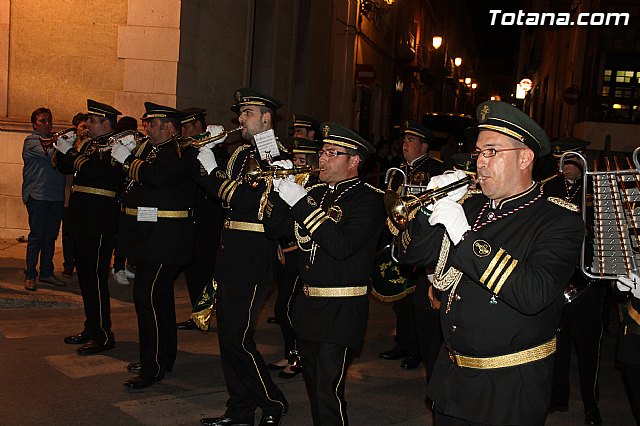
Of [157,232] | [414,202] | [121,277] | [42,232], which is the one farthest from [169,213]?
[121,277]

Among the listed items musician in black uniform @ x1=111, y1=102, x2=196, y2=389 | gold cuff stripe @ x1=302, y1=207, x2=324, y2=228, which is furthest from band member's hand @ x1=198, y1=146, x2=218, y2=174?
gold cuff stripe @ x1=302, y1=207, x2=324, y2=228

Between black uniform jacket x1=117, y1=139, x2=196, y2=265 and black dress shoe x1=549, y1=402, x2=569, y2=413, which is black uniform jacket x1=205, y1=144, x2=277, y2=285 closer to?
black uniform jacket x1=117, y1=139, x2=196, y2=265

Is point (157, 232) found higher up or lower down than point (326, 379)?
higher up

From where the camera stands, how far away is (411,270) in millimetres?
7695

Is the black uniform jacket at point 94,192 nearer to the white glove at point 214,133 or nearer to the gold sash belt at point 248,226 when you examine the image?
the white glove at point 214,133

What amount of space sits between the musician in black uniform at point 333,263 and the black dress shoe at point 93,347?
3.28 m

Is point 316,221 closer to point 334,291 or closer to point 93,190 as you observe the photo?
point 334,291

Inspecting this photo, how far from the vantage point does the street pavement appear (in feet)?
19.8

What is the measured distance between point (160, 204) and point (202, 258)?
228 cm

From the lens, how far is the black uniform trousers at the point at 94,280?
7.59 m

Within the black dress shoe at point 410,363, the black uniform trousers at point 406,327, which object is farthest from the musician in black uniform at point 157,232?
the black uniform trousers at point 406,327

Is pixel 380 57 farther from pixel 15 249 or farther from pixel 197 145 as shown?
pixel 197 145

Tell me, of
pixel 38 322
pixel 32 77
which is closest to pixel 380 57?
pixel 32 77

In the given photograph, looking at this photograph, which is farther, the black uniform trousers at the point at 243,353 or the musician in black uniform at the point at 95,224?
the musician in black uniform at the point at 95,224
